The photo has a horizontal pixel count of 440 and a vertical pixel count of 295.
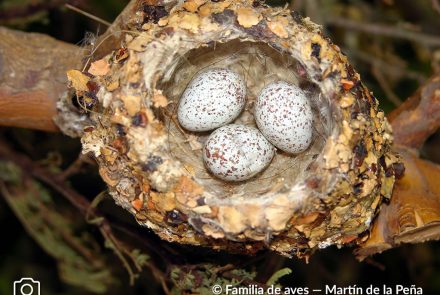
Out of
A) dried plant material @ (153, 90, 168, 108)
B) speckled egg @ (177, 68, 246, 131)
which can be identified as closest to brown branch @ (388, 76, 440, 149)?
speckled egg @ (177, 68, 246, 131)

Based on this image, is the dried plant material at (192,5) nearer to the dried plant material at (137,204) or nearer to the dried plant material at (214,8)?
the dried plant material at (214,8)

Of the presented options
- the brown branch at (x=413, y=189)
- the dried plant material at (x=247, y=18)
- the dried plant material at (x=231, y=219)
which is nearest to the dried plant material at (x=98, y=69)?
the dried plant material at (x=247, y=18)

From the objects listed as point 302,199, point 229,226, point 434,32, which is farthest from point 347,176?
point 434,32

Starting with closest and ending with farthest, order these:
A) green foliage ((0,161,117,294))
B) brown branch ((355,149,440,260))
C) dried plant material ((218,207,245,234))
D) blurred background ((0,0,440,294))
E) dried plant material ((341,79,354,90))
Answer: dried plant material ((218,207,245,234)), dried plant material ((341,79,354,90)), brown branch ((355,149,440,260)), blurred background ((0,0,440,294)), green foliage ((0,161,117,294))

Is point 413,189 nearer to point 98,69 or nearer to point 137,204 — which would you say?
point 137,204

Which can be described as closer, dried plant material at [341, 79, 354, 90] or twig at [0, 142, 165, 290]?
dried plant material at [341, 79, 354, 90]

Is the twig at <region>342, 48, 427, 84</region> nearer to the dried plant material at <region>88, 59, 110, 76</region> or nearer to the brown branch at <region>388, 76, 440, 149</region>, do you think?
the brown branch at <region>388, 76, 440, 149</region>

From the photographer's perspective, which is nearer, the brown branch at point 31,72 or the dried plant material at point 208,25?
the dried plant material at point 208,25

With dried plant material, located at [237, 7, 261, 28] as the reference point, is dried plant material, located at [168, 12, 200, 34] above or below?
below

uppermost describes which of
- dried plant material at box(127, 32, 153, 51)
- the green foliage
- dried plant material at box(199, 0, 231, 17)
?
dried plant material at box(199, 0, 231, 17)
